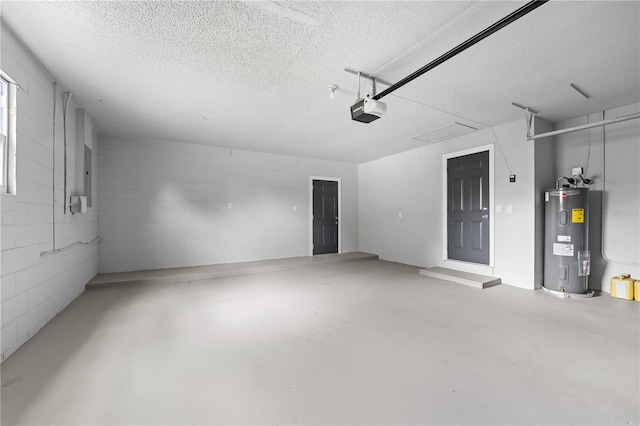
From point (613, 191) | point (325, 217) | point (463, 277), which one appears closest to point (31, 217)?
point (325, 217)

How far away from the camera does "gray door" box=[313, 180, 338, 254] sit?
23.1 ft

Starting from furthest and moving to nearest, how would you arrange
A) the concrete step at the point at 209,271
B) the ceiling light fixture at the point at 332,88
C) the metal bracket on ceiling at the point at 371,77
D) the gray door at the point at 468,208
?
the gray door at the point at 468,208, the concrete step at the point at 209,271, the ceiling light fixture at the point at 332,88, the metal bracket on ceiling at the point at 371,77

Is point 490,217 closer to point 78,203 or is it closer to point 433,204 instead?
point 433,204

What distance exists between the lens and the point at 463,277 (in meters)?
4.50

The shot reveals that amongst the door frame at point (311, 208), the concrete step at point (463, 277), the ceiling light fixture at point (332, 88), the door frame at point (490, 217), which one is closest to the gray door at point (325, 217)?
the door frame at point (311, 208)

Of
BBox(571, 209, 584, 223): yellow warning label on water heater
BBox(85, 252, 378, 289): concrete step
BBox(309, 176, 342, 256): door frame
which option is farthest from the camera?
BBox(309, 176, 342, 256): door frame

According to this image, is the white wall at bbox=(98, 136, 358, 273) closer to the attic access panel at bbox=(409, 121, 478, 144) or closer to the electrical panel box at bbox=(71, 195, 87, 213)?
the electrical panel box at bbox=(71, 195, 87, 213)

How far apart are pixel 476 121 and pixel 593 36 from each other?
2093mm

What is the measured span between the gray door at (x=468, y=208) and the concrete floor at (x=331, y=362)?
135cm

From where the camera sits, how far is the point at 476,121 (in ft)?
14.2

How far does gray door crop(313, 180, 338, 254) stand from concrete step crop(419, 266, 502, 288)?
2.65 meters

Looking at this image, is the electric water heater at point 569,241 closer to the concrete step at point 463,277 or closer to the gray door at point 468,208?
the concrete step at point 463,277

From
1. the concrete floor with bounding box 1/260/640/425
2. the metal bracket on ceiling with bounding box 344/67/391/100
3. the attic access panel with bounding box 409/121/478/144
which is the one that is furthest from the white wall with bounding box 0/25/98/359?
the attic access panel with bounding box 409/121/478/144

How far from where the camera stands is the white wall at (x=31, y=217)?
2.20 meters
